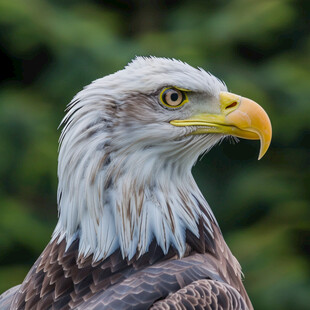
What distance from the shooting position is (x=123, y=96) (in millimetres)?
3168

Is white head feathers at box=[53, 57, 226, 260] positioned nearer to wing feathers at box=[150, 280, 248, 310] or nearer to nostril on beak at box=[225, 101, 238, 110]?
nostril on beak at box=[225, 101, 238, 110]

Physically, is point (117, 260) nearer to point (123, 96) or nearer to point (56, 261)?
point (56, 261)

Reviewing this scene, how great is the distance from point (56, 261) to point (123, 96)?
745 mm

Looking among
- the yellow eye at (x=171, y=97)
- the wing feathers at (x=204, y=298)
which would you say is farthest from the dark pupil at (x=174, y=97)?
the wing feathers at (x=204, y=298)

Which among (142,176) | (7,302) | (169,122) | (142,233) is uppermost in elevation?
(169,122)

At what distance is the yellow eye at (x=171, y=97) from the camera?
3.20 meters

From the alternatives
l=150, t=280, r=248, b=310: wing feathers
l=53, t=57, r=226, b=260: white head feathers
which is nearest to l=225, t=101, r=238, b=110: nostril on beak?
l=53, t=57, r=226, b=260: white head feathers

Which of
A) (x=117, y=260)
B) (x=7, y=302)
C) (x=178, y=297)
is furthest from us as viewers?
(x=7, y=302)

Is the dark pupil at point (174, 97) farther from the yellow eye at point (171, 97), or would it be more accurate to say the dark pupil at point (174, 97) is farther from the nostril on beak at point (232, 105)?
the nostril on beak at point (232, 105)

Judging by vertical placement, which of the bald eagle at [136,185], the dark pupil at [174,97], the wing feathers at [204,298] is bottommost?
the wing feathers at [204,298]

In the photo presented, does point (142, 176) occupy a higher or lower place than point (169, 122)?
lower

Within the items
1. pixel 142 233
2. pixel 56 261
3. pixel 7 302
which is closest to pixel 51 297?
pixel 56 261

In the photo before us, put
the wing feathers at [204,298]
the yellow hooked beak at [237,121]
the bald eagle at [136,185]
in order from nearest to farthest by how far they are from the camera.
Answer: the wing feathers at [204,298] < the bald eagle at [136,185] < the yellow hooked beak at [237,121]

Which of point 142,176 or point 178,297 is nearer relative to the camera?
point 178,297
